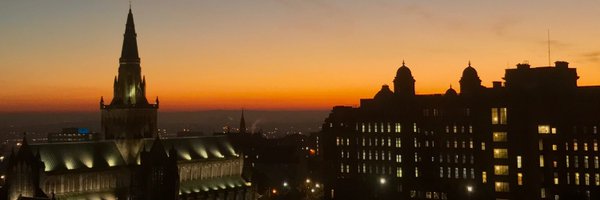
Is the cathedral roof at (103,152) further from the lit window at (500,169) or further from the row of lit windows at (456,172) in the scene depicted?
the lit window at (500,169)

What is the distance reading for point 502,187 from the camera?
384ft

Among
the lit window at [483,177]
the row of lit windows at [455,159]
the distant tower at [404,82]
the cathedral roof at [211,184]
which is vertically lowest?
the cathedral roof at [211,184]

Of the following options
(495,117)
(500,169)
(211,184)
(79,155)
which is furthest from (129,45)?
(500,169)

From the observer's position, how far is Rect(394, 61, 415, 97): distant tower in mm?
138375

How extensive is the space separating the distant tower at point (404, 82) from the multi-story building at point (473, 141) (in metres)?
0.22

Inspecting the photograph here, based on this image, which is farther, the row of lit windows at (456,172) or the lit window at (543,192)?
the row of lit windows at (456,172)

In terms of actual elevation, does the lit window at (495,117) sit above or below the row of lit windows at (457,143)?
above

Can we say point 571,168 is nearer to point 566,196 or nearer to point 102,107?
point 566,196

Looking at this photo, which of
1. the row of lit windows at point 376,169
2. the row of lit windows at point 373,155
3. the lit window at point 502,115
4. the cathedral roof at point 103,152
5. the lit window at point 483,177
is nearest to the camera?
the cathedral roof at point 103,152

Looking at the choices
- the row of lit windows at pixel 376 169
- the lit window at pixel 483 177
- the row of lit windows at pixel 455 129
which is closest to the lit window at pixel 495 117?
the row of lit windows at pixel 455 129

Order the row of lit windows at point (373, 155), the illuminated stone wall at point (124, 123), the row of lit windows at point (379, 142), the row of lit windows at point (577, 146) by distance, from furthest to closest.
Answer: the row of lit windows at point (373, 155), the row of lit windows at point (379, 142), the illuminated stone wall at point (124, 123), the row of lit windows at point (577, 146)

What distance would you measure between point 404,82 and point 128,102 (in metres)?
59.0

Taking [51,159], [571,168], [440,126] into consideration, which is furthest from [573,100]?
[51,159]

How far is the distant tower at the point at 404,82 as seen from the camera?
13838 cm
